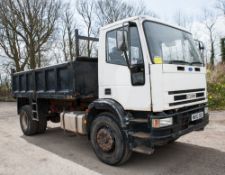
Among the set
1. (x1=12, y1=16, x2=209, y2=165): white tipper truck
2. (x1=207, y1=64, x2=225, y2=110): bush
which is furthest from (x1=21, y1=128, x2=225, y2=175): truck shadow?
(x1=207, y1=64, x2=225, y2=110): bush

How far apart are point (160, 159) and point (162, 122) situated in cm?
123

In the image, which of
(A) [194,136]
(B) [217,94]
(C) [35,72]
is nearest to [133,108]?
(A) [194,136]

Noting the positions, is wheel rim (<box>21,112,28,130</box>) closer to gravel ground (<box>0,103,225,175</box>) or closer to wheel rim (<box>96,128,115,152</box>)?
gravel ground (<box>0,103,225,175</box>)

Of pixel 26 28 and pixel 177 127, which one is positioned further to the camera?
pixel 26 28

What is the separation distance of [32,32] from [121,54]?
1646cm

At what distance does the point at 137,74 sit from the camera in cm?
388

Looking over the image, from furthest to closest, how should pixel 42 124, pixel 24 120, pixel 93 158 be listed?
pixel 24 120, pixel 42 124, pixel 93 158

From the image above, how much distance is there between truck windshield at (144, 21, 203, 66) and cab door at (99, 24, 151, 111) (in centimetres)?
23

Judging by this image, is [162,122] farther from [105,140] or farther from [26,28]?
[26,28]

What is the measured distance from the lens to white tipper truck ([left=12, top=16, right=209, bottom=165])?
3742 mm

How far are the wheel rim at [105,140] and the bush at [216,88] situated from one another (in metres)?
6.94

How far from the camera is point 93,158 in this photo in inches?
187

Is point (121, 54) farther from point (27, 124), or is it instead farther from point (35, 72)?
point (27, 124)

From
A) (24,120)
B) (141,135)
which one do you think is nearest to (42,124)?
(24,120)
